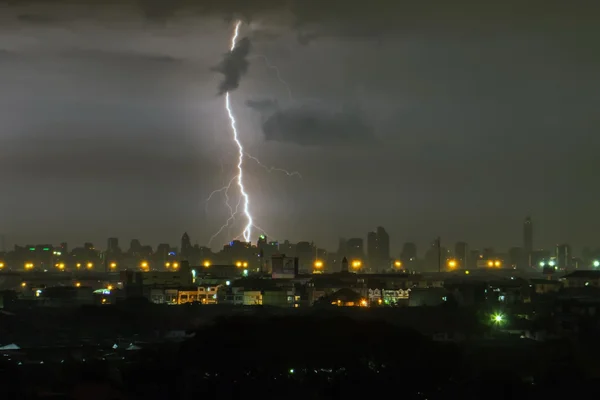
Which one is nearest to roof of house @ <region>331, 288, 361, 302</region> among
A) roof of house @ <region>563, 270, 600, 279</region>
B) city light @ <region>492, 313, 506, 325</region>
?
city light @ <region>492, 313, 506, 325</region>

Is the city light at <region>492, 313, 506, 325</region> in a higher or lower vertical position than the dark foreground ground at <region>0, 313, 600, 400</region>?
higher

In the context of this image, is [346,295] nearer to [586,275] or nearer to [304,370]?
[586,275]

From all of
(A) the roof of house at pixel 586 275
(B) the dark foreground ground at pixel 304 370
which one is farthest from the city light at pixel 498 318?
(A) the roof of house at pixel 586 275

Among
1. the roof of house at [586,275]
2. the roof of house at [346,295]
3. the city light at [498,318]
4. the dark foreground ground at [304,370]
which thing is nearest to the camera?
the dark foreground ground at [304,370]

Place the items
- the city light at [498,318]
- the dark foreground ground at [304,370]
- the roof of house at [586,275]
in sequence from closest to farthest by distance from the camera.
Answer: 1. the dark foreground ground at [304,370]
2. the city light at [498,318]
3. the roof of house at [586,275]

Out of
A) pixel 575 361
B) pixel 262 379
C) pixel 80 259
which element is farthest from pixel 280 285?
pixel 80 259

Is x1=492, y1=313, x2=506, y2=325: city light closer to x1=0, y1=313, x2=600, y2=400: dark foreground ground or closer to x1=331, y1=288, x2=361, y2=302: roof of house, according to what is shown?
x1=331, y1=288, x2=361, y2=302: roof of house

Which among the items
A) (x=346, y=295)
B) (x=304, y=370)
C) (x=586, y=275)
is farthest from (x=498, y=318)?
(x=586, y=275)

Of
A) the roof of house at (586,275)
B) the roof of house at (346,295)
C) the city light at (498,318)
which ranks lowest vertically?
the city light at (498,318)

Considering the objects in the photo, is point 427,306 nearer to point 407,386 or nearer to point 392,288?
point 392,288

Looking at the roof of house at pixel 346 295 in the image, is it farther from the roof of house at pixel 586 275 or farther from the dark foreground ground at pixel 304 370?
the dark foreground ground at pixel 304 370

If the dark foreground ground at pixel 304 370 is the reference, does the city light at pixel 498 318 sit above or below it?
above
